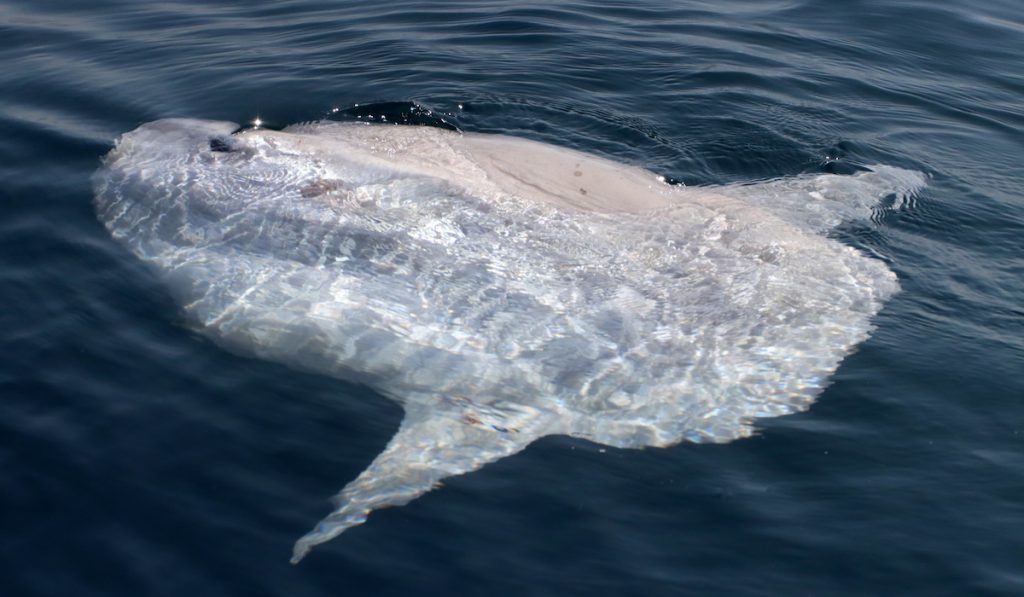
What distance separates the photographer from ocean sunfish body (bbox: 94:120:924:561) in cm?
598

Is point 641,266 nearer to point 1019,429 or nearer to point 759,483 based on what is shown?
point 759,483

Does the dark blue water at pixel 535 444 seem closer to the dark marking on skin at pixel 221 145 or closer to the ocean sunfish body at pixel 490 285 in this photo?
the ocean sunfish body at pixel 490 285

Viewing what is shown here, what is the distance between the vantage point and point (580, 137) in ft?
32.0

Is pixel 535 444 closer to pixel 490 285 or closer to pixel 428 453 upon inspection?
pixel 428 453

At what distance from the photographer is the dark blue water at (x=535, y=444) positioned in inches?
187

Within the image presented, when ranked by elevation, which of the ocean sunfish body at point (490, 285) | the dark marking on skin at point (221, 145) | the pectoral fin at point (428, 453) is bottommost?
the pectoral fin at point (428, 453)

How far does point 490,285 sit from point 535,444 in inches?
49.8

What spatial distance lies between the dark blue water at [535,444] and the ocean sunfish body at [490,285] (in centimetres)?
21

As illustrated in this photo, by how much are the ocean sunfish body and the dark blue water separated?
0.21 meters

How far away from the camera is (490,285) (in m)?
6.48

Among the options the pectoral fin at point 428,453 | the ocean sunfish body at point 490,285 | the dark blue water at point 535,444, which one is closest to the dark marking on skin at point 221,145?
the ocean sunfish body at point 490,285

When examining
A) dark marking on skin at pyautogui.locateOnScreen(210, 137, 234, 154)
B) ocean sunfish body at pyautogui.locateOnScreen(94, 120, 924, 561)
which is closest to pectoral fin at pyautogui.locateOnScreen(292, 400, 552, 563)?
ocean sunfish body at pyautogui.locateOnScreen(94, 120, 924, 561)

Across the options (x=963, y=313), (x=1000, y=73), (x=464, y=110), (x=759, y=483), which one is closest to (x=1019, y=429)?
(x=963, y=313)

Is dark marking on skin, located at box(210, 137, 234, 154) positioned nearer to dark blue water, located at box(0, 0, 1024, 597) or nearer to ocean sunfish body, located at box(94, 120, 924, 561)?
ocean sunfish body, located at box(94, 120, 924, 561)
